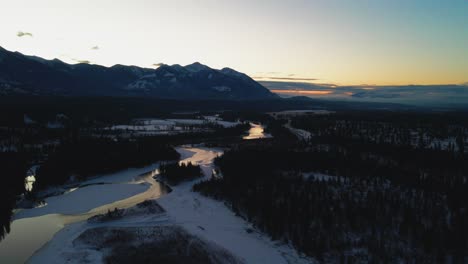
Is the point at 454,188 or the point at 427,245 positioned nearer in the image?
the point at 427,245

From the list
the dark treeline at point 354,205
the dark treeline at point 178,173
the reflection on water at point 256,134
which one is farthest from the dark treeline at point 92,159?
the reflection on water at point 256,134

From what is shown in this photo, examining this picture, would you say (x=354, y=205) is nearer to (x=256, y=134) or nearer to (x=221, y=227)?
(x=221, y=227)

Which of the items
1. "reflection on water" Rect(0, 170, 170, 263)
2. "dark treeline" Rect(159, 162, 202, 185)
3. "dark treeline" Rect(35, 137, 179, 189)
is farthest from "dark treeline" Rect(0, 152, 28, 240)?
"dark treeline" Rect(159, 162, 202, 185)

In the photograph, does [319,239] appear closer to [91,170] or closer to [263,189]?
[263,189]

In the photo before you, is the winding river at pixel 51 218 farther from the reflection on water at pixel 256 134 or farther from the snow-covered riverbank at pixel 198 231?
the reflection on water at pixel 256 134

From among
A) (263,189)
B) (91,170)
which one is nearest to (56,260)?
(263,189)

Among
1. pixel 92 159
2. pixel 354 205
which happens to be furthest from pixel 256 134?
pixel 354 205
